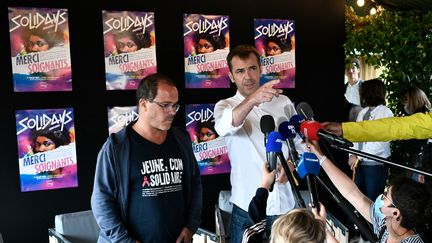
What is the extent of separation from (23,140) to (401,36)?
387cm

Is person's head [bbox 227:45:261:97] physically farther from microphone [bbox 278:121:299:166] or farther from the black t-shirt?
microphone [bbox 278:121:299:166]

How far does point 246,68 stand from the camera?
2.21 meters

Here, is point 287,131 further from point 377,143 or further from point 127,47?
point 377,143

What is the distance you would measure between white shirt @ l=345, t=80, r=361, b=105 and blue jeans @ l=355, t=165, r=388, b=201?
2.72ft

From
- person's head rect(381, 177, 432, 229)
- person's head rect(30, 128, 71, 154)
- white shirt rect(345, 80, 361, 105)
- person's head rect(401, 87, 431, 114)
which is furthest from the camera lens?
white shirt rect(345, 80, 361, 105)

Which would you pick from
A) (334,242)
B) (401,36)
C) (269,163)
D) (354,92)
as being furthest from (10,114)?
(401,36)

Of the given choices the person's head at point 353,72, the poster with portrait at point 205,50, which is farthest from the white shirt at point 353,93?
the poster with portrait at point 205,50

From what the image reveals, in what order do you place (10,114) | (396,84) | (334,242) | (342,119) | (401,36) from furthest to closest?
(396,84)
(401,36)
(342,119)
(10,114)
(334,242)

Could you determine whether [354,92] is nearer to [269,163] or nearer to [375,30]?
[375,30]

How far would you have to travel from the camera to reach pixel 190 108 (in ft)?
11.3

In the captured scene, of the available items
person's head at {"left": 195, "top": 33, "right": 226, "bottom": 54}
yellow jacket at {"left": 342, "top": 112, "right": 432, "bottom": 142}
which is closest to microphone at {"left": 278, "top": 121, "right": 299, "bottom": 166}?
yellow jacket at {"left": 342, "top": 112, "right": 432, "bottom": 142}

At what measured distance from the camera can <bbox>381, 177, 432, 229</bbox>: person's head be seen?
179cm

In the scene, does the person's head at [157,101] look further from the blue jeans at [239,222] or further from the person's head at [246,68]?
the blue jeans at [239,222]

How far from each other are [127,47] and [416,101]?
3.09 m
